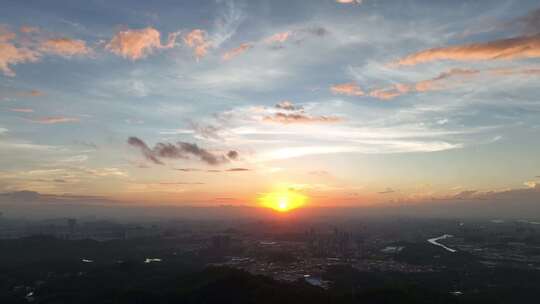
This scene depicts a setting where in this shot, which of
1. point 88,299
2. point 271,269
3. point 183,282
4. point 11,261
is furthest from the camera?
point 11,261

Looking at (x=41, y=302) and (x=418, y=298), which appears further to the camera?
(x=41, y=302)

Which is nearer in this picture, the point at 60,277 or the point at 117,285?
the point at 117,285

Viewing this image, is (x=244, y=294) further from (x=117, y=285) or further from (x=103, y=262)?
(x=103, y=262)

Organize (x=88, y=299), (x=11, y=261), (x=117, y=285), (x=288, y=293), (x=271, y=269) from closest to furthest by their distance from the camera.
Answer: (x=288, y=293)
(x=88, y=299)
(x=117, y=285)
(x=271, y=269)
(x=11, y=261)

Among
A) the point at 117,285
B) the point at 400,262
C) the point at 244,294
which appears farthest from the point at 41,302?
the point at 400,262

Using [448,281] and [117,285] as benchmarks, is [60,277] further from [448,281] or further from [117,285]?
[448,281]

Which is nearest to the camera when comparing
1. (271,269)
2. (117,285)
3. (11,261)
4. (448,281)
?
(117,285)

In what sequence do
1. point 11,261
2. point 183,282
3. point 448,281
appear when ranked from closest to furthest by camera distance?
point 183,282 → point 448,281 → point 11,261

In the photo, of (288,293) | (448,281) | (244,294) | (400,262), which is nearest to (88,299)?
(244,294)
